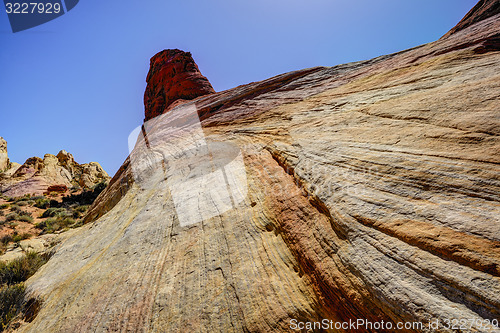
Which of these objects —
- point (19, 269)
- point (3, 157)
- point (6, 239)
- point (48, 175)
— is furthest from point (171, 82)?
point (3, 157)

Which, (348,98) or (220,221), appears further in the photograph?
(348,98)

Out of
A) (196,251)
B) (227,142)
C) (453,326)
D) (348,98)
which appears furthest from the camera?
(227,142)

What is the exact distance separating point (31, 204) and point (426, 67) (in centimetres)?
3442

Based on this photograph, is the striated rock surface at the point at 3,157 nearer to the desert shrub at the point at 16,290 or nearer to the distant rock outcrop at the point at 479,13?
the desert shrub at the point at 16,290

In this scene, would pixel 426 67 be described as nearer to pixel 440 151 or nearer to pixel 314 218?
pixel 440 151

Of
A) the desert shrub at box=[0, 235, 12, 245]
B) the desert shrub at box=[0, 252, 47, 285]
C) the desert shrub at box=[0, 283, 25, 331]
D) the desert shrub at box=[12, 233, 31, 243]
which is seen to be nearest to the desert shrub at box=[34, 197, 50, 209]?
the desert shrub at box=[12, 233, 31, 243]

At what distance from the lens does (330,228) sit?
3521 mm

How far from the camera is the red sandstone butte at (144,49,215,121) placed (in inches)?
958

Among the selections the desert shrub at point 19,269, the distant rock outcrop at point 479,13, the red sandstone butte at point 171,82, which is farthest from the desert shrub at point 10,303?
the red sandstone butte at point 171,82

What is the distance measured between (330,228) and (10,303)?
8448mm

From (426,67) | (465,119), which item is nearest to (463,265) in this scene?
(465,119)

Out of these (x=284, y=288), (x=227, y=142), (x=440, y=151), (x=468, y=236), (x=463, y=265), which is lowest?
(x=284, y=288)

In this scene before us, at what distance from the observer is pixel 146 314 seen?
357cm

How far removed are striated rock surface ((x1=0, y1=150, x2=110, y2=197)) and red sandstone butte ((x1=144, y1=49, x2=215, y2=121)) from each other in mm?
19534
